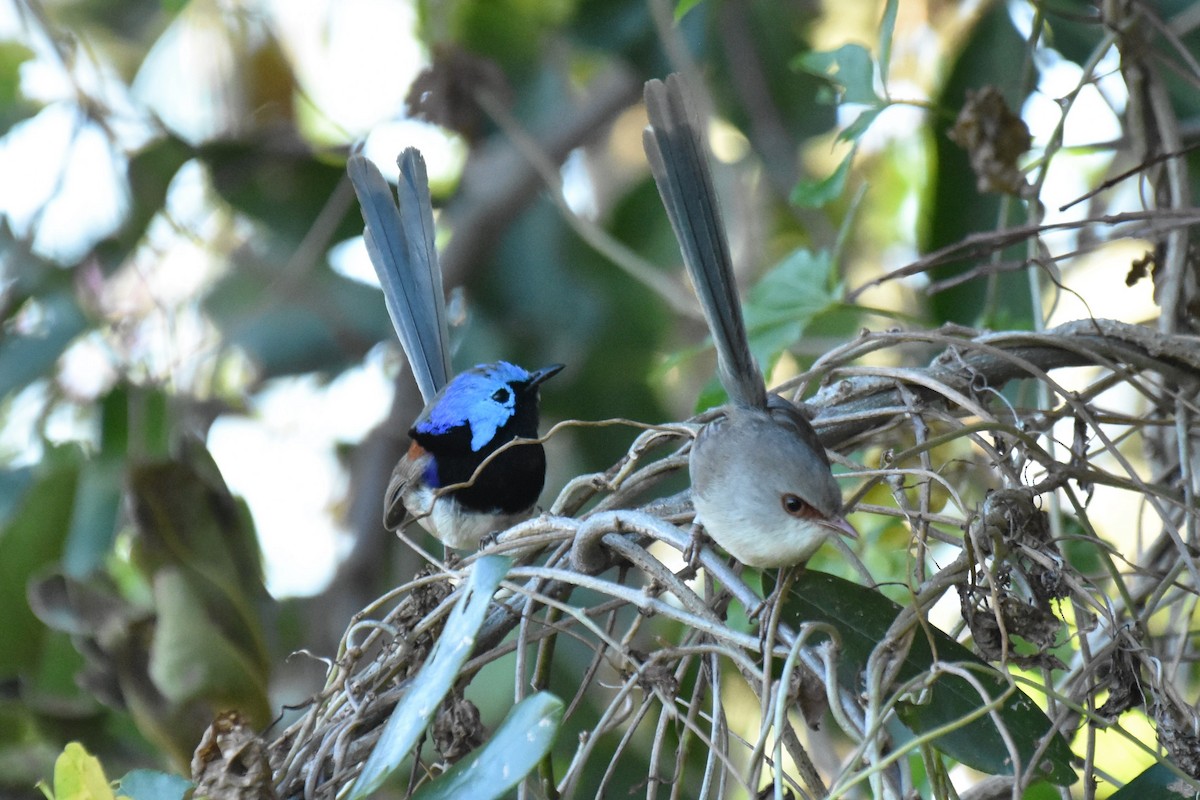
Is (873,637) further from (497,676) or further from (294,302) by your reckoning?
(294,302)

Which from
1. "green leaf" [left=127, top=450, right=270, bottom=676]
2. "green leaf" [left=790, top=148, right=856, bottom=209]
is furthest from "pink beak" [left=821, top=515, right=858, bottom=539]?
"green leaf" [left=127, top=450, right=270, bottom=676]

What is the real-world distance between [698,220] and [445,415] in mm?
1357

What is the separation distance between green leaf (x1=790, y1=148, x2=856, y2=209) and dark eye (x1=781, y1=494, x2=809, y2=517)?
0.98 metres

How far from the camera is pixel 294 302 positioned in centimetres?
486

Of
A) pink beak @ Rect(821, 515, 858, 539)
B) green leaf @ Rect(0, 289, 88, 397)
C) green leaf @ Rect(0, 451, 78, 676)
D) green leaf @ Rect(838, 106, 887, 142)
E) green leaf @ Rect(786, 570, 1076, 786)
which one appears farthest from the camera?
green leaf @ Rect(0, 289, 88, 397)

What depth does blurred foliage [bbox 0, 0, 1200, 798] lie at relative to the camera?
2.93 meters

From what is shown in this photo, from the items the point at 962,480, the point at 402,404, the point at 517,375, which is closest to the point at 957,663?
the point at 962,480

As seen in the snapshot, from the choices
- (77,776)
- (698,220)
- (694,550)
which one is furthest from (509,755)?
(698,220)

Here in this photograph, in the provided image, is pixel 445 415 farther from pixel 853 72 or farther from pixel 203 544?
pixel 853 72

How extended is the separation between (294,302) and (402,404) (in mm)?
664

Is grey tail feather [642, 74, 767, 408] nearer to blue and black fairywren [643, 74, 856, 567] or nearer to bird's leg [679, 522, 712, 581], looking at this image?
blue and black fairywren [643, 74, 856, 567]

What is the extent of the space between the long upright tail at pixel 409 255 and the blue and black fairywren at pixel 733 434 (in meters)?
1.14

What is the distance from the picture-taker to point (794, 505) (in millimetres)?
→ 1777

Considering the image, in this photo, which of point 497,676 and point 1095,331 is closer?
point 1095,331
